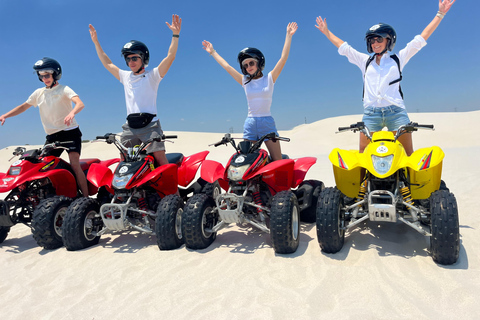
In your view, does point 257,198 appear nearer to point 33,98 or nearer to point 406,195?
point 406,195

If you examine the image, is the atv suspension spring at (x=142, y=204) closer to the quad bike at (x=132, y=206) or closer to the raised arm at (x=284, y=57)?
the quad bike at (x=132, y=206)

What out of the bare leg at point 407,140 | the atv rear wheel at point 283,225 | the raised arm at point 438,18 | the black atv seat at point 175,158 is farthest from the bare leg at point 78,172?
the raised arm at point 438,18

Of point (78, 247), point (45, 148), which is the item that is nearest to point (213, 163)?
point (78, 247)

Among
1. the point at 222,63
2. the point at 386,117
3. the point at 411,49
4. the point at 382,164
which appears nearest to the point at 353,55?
the point at 411,49

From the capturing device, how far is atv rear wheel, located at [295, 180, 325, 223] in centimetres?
464

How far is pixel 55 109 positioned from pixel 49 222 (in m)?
1.78

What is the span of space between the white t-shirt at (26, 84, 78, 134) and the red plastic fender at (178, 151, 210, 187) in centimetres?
170

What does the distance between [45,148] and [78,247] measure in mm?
1542

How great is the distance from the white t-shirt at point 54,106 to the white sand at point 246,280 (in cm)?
172

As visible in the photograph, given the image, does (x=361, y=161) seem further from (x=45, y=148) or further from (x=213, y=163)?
(x=45, y=148)

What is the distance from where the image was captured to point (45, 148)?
475 cm

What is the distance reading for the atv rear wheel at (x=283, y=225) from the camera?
3.53 m

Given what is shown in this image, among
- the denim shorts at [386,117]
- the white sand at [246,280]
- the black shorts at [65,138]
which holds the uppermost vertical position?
the black shorts at [65,138]

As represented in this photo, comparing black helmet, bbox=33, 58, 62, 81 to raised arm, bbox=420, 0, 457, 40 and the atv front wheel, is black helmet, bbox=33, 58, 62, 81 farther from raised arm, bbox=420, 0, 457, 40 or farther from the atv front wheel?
raised arm, bbox=420, 0, 457, 40
